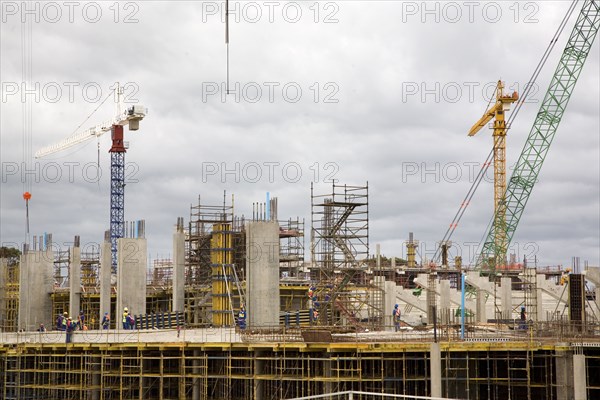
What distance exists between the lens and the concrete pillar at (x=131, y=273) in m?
44.6

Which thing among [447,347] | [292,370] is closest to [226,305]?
[292,370]

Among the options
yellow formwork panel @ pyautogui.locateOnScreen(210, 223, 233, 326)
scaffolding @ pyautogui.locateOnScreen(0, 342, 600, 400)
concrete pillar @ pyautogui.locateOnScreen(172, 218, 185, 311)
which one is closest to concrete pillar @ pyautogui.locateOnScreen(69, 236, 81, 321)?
concrete pillar @ pyautogui.locateOnScreen(172, 218, 185, 311)

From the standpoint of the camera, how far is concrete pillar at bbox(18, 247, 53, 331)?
52.8 m

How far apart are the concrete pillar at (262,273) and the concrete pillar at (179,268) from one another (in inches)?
359

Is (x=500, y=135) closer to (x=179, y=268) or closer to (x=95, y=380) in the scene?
(x=179, y=268)

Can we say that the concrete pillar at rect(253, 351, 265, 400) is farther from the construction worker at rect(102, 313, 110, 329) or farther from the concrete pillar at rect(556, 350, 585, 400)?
the construction worker at rect(102, 313, 110, 329)

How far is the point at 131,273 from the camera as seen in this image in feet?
147

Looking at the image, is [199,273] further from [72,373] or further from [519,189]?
[519,189]

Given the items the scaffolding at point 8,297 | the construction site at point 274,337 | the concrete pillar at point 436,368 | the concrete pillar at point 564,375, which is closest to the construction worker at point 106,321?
the construction site at point 274,337

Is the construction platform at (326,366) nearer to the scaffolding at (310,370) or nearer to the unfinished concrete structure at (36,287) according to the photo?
the scaffolding at (310,370)

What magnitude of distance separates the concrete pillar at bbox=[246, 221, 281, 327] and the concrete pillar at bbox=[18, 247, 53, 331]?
20849mm

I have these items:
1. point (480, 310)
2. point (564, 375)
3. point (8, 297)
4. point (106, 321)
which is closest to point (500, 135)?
point (480, 310)

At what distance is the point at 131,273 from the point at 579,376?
24414 mm

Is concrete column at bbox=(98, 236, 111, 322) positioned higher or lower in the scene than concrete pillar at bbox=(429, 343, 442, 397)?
higher
